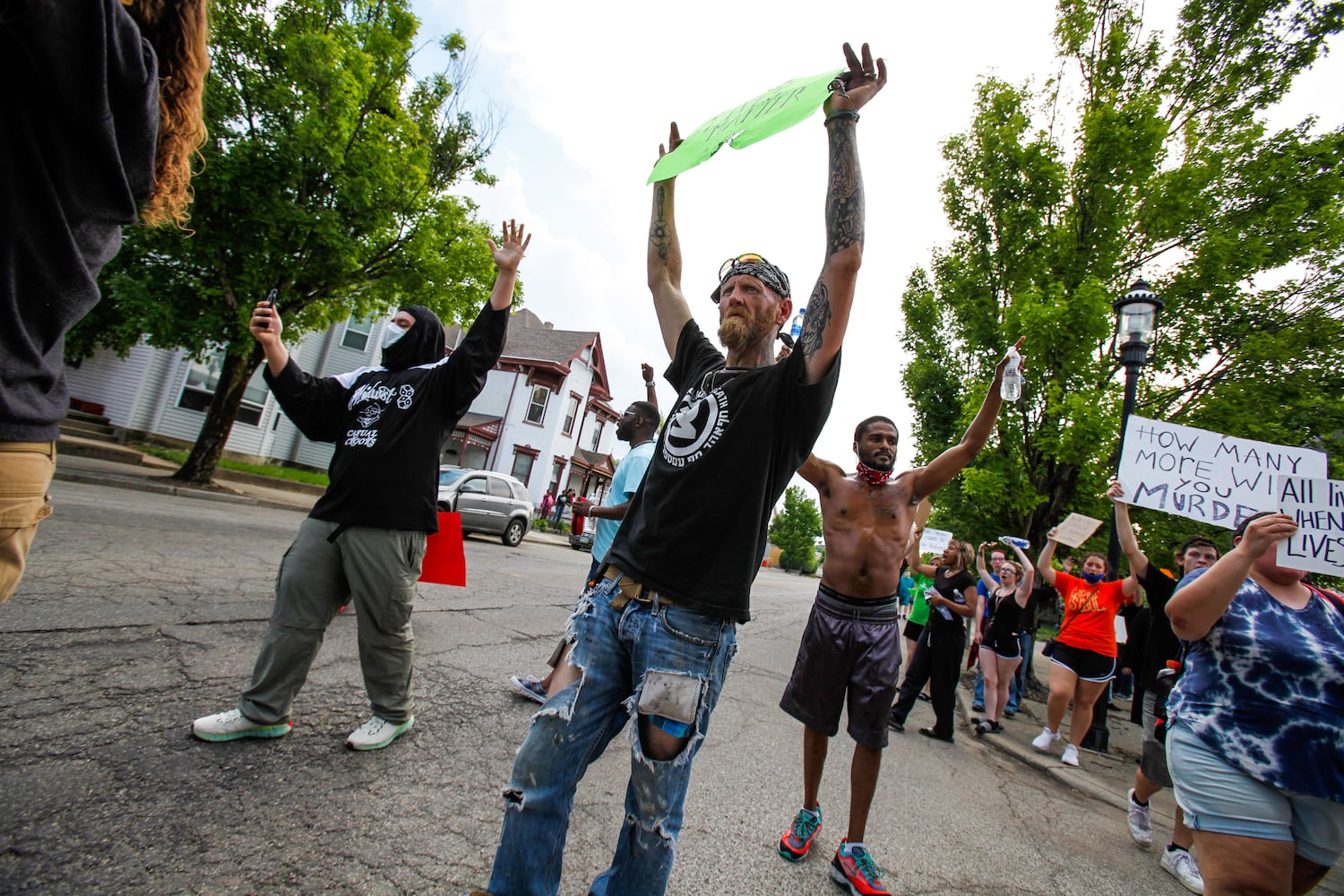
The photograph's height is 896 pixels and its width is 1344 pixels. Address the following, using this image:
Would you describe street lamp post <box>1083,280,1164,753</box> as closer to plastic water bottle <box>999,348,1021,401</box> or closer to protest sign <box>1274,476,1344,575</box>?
protest sign <box>1274,476,1344,575</box>

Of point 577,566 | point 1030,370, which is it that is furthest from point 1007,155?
point 577,566

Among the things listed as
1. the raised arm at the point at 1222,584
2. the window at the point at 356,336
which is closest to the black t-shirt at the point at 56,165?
the raised arm at the point at 1222,584

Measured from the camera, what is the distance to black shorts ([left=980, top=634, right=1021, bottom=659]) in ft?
22.6

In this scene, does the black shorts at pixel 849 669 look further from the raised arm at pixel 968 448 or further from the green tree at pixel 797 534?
the green tree at pixel 797 534

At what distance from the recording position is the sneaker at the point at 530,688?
4.01 metres

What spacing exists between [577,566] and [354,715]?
11084 mm

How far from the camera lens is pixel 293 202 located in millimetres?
12344

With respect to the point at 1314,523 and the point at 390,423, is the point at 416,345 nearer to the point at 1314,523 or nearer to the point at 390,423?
the point at 390,423

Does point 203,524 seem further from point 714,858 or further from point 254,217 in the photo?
point 714,858

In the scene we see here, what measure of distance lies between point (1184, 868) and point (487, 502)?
1429 cm

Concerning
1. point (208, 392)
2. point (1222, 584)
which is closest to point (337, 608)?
point (1222, 584)

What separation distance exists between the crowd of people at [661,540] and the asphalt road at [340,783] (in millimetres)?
290

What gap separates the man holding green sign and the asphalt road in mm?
810

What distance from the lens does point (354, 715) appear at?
3.22 metres
